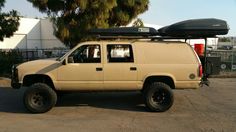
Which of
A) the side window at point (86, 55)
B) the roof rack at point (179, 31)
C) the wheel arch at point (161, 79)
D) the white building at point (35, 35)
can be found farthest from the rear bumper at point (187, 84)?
the white building at point (35, 35)

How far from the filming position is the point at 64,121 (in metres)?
8.06

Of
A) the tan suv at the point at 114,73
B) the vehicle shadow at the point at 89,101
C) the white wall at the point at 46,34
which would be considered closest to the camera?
the tan suv at the point at 114,73

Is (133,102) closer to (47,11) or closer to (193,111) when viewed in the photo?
(193,111)

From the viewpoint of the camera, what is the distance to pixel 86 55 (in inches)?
376

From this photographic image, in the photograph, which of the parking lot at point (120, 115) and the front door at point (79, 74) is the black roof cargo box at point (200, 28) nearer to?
the parking lot at point (120, 115)

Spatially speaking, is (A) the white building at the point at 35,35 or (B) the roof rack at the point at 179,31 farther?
(A) the white building at the point at 35,35

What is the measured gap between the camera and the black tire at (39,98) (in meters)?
9.04

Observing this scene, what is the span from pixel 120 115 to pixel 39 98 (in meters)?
2.24

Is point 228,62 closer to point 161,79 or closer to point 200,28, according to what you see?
point 200,28

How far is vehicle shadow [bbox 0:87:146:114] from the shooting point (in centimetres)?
968

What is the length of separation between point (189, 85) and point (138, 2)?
32.3 feet

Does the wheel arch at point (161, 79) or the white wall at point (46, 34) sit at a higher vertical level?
the white wall at point (46, 34)

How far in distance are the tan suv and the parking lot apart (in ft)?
1.66

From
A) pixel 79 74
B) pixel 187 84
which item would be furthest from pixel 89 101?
pixel 187 84
